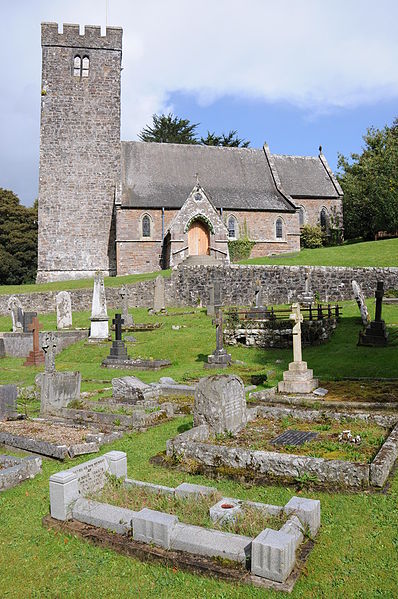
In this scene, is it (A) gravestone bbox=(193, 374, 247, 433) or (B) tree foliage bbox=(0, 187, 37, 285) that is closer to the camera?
(A) gravestone bbox=(193, 374, 247, 433)

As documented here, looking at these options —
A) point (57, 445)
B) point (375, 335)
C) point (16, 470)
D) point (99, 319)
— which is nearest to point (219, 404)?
point (57, 445)

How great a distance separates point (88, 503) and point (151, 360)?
11.1 meters

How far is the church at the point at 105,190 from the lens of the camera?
4031 cm

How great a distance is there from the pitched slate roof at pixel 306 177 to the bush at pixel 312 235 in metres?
2.84

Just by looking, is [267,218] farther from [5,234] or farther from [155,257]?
[5,234]

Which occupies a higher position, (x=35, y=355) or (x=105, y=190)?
(x=105, y=190)

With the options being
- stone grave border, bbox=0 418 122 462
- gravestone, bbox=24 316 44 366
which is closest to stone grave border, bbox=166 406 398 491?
stone grave border, bbox=0 418 122 462

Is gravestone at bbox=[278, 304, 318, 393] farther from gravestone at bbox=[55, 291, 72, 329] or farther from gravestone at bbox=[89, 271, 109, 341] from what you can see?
gravestone at bbox=[55, 291, 72, 329]

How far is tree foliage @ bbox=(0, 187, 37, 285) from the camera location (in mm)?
57906

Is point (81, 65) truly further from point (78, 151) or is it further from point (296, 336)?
point (296, 336)

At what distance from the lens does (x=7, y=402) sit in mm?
10758

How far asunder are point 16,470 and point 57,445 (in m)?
1.07

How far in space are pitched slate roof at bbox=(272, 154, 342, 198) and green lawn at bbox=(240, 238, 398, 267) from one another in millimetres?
8418

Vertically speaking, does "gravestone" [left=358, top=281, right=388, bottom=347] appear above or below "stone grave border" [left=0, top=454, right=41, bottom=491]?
above
